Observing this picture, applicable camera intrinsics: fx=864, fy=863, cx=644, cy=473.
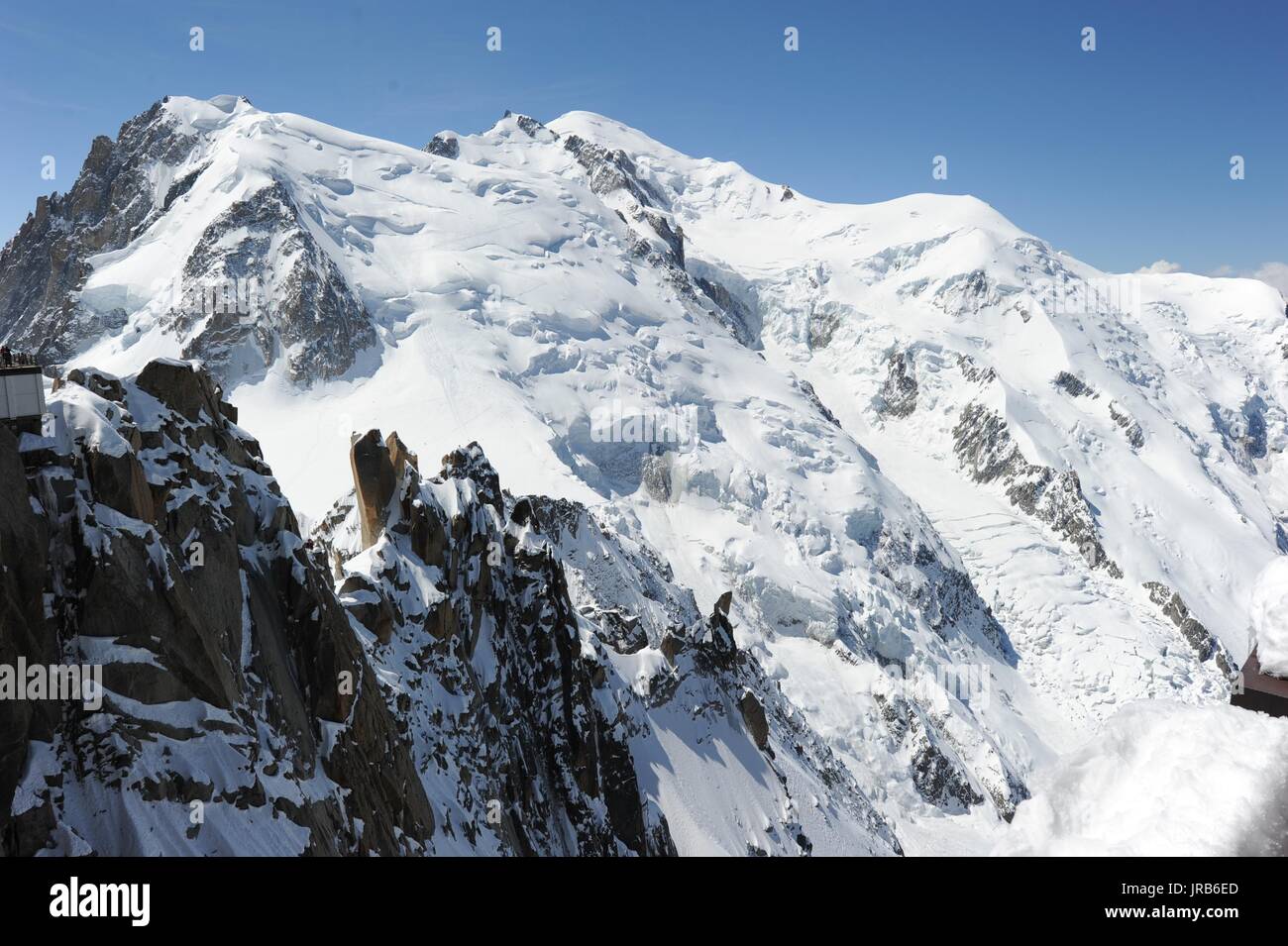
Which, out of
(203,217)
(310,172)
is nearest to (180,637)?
(203,217)

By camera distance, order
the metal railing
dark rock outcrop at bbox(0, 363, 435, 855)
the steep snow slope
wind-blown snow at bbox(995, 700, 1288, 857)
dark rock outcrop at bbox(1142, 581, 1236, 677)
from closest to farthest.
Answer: wind-blown snow at bbox(995, 700, 1288, 857) → dark rock outcrop at bbox(0, 363, 435, 855) → the metal railing → the steep snow slope → dark rock outcrop at bbox(1142, 581, 1236, 677)

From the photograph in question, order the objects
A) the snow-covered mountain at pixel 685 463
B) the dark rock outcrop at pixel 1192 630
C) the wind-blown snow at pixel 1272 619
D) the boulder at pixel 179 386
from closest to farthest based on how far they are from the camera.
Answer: the wind-blown snow at pixel 1272 619 → the boulder at pixel 179 386 → the snow-covered mountain at pixel 685 463 → the dark rock outcrop at pixel 1192 630

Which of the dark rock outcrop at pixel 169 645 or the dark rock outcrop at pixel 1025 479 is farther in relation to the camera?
the dark rock outcrop at pixel 1025 479

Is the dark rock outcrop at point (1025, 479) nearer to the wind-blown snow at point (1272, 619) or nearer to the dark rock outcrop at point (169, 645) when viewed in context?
the dark rock outcrop at point (169, 645)

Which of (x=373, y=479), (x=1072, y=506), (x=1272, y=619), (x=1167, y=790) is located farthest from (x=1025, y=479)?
(x=1167, y=790)

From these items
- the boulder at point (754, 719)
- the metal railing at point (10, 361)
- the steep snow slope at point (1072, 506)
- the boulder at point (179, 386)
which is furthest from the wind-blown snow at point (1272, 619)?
the steep snow slope at point (1072, 506)

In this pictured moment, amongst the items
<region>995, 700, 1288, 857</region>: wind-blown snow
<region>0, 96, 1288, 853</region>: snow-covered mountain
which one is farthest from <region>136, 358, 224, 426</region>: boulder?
<region>995, 700, 1288, 857</region>: wind-blown snow

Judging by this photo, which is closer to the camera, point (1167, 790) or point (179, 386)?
point (1167, 790)

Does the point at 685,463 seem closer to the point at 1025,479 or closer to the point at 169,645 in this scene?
the point at 1025,479

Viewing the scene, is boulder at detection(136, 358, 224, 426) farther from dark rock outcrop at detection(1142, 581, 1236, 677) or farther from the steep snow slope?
dark rock outcrop at detection(1142, 581, 1236, 677)
